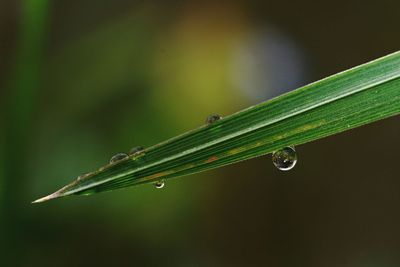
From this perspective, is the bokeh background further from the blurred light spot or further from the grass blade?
the grass blade

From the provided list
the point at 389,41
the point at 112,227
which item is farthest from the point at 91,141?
the point at 389,41

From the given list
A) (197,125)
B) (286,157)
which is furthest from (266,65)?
(286,157)

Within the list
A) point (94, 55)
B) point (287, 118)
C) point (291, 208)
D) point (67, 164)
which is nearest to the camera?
point (287, 118)

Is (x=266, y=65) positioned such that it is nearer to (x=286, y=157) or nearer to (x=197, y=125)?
(x=197, y=125)

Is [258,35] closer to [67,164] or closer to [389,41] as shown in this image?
[389,41]

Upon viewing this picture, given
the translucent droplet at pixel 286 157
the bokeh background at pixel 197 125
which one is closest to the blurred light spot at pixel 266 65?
the bokeh background at pixel 197 125

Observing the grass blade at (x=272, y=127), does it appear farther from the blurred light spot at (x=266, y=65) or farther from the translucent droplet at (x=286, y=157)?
the blurred light spot at (x=266, y=65)
